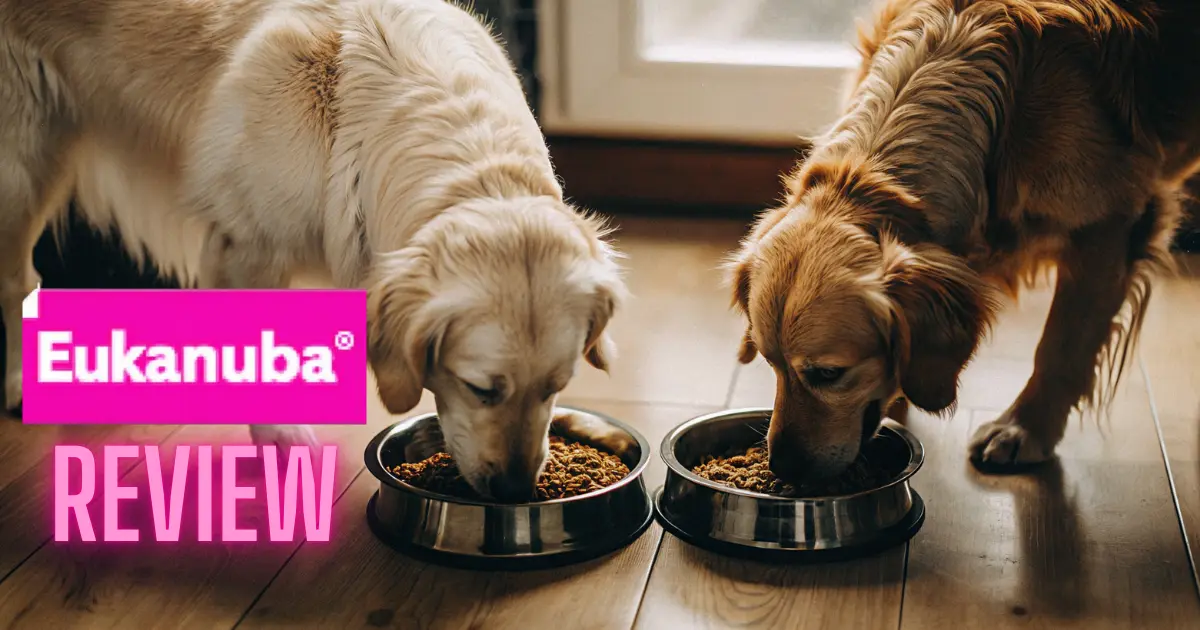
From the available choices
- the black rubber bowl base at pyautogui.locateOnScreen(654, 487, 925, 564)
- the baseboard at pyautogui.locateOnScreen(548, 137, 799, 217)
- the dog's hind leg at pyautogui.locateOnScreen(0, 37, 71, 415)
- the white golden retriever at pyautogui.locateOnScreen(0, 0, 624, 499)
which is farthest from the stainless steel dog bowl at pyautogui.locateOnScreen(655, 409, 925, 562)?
the baseboard at pyautogui.locateOnScreen(548, 137, 799, 217)

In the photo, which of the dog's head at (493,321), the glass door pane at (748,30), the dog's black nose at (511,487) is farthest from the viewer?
the glass door pane at (748,30)

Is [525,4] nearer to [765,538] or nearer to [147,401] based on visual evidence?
[147,401]

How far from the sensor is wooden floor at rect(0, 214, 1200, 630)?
1.93m

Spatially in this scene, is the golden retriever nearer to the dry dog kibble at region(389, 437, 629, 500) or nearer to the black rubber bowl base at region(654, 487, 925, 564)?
the black rubber bowl base at region(654, 487, 925, 564)

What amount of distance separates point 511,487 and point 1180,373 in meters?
1.78

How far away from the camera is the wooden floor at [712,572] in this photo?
193cm

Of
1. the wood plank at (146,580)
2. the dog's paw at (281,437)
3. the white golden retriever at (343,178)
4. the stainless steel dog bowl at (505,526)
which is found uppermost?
the white golden retriever at (343,178)

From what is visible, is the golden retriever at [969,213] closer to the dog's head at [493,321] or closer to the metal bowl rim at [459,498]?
the metal bowl rim at [459,498]

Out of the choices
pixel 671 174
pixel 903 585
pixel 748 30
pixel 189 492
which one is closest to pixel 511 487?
pixel 903 585

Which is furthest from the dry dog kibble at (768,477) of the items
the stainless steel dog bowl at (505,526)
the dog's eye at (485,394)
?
the dog's eye at (485,394)

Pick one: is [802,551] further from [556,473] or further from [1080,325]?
[1080,325]

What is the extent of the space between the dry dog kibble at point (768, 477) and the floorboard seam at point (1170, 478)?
51 cm

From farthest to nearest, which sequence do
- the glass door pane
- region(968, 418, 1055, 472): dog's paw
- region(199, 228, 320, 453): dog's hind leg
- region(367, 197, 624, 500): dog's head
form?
the glass door pane
region(968, 418, 1055, 472): dog's paw
region(199, 228, 320, 453): dog's hind leg
region(367, 197, 624, 500): dog's head

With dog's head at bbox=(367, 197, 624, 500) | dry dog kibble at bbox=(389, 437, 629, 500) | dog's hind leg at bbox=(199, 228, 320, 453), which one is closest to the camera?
dog's head at bbox=(367, 197, 624, 500)
